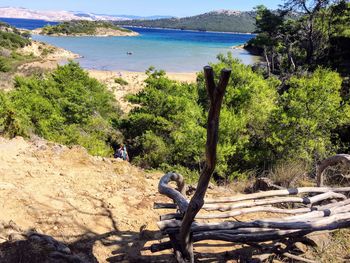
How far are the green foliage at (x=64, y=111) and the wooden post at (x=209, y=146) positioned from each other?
8042mm

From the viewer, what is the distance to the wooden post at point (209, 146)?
235cm

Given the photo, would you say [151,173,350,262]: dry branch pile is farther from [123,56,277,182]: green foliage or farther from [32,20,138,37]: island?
[32,20,138,37]: island

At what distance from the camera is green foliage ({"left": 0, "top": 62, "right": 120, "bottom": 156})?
12.3 m

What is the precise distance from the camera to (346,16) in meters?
26.9

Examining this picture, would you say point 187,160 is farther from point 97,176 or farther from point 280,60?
point 280,60

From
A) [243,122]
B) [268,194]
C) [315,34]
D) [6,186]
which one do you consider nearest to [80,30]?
[315,34]

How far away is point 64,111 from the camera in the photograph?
16.3 metres

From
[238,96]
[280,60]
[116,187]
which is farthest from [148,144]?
[280,60]

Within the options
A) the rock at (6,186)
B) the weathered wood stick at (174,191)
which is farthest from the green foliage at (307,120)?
the rock at (6,186)

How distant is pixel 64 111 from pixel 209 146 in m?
14.7

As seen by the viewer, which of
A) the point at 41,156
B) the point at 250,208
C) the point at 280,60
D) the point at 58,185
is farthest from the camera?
the point at 280,60

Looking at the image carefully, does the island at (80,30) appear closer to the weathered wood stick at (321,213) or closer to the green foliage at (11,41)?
the green foliage at (11,41)

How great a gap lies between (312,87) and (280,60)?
1792 centimetres

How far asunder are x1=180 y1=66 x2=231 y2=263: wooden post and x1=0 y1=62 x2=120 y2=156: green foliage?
8.04 metres
